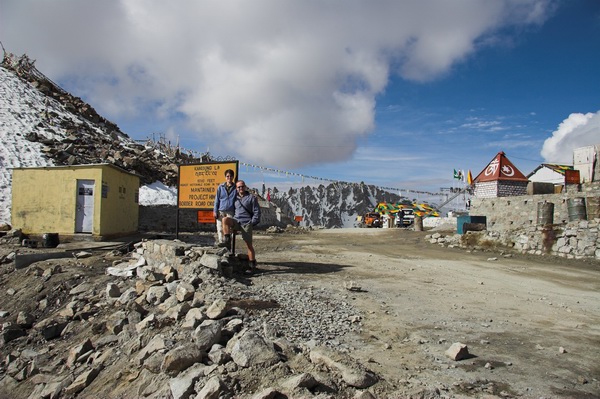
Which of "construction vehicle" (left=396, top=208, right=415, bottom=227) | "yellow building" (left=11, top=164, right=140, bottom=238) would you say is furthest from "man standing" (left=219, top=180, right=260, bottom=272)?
"construction vehicle" (left=396, top=208, right=415, bottom=227)

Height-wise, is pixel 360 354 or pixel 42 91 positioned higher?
pixel 42 91

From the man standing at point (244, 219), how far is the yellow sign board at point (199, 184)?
2767mm

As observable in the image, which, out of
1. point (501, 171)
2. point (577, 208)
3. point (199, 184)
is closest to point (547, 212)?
point (577, 208)

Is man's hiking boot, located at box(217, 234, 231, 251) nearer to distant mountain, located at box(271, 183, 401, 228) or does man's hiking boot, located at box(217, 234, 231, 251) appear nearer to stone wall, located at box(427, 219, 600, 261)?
stone wall, located at box(427, 219, 600, 261)

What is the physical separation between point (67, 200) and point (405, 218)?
2716 cm

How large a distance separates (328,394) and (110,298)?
5.40m

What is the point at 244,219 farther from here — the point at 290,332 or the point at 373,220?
the point at 373,220

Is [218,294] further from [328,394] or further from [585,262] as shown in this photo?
[585,262]

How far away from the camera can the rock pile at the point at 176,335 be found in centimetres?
348

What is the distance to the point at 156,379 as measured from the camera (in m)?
3.89

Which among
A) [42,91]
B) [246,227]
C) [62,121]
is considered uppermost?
[42,91]

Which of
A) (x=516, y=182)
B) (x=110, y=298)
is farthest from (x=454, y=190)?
(x=110, y=298)

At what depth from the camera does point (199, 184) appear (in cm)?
1130

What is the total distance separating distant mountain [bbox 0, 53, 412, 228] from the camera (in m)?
23.6
